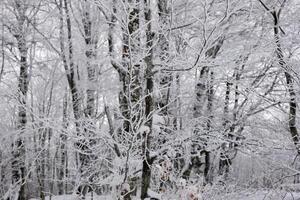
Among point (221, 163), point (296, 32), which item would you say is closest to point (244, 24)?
point (296, 32)

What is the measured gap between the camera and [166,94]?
5.87 m

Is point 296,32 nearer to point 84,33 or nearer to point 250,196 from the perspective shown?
point 250,196

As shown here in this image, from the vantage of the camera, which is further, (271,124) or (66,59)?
(66,59)

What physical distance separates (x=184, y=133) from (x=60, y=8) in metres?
4.64

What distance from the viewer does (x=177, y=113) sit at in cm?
683

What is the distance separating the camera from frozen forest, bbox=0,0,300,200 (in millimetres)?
3854

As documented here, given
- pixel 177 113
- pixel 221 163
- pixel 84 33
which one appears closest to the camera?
pixel 177 113

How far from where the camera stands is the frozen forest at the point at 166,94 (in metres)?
3.85

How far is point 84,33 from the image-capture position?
7379mm

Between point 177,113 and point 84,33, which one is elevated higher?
point 84,33

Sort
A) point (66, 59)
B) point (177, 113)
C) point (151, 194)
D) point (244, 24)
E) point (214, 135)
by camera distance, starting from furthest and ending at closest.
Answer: point (66, 59) < point (177, 113) < point (244, 24) < point (214, 135) < point (151, 194)

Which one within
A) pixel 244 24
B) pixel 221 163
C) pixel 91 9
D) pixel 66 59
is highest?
pixel 91 9

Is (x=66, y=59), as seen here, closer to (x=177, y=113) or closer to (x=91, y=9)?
(x=91, y=9)

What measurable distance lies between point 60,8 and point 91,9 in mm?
793
